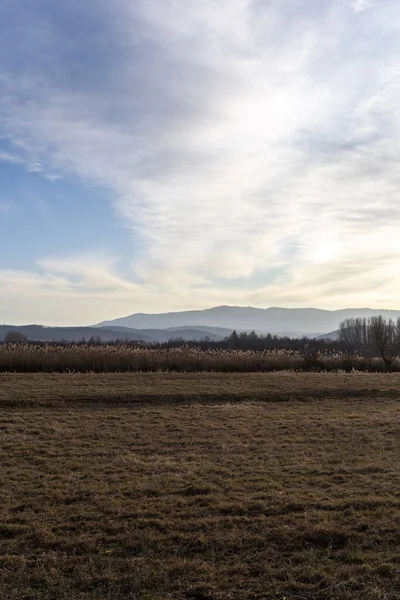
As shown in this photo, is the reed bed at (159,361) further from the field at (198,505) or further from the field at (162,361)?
the field at (198,505)

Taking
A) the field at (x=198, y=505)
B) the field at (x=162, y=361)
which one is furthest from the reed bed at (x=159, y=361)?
the field at (x=198, y=505)

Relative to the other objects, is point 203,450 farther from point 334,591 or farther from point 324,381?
point 324,381

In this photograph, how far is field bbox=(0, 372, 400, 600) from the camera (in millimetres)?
4195

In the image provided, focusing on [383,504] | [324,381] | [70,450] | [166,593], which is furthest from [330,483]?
[324,381]

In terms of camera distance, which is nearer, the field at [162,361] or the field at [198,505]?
the field at [198,505]

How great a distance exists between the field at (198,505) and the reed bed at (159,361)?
9.07 meters

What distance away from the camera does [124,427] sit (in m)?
11.1

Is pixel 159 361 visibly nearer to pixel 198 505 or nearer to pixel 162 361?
pixel 162 361

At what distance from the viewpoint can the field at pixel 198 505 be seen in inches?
165

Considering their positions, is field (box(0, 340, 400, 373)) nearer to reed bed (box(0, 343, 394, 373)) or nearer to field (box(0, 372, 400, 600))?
reed bed (box(0, 343, 394, 373))

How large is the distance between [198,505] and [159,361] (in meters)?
17.5

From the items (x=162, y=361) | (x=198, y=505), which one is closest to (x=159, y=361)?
(x=162, y=361)

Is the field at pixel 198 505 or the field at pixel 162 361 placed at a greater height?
the field at pixel 162 361

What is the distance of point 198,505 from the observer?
6004 millimetres
